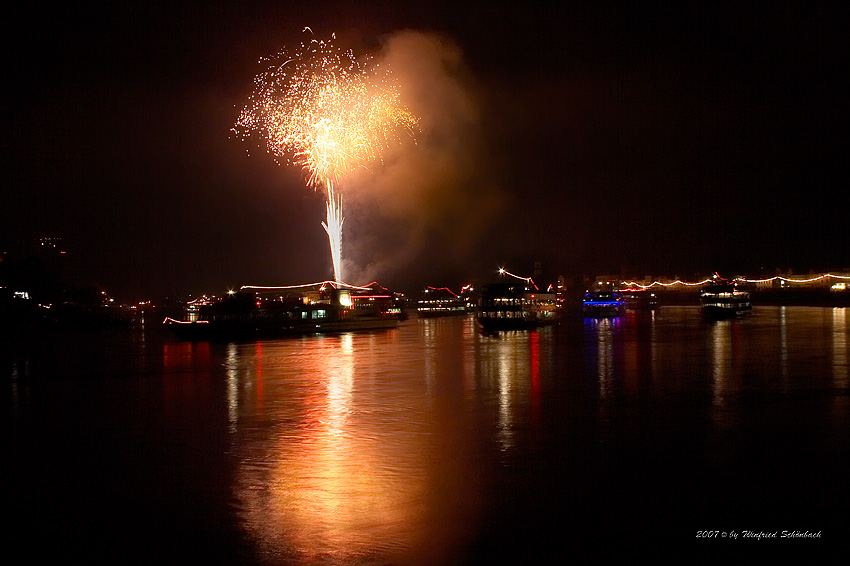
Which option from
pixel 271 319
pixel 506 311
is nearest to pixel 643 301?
pixel 506 311

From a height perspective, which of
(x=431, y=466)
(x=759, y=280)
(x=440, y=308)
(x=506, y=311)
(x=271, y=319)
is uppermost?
(x=759, y=280)

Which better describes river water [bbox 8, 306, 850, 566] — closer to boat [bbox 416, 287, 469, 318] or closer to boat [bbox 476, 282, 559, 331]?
boat [bbox 476, 282, 559, 331]

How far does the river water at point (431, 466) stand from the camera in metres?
5.28

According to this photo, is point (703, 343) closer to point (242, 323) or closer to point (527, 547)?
point (527, 547)

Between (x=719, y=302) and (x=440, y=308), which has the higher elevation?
(x=719, y=302)

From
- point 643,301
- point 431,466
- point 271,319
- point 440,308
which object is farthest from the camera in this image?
point 643,301

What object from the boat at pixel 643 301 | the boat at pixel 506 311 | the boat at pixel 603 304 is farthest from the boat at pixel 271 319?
the boat at pixel 643 301

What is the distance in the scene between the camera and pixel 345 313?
144 feet

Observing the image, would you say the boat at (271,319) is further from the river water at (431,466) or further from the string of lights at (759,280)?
the string of lights at (759,280)

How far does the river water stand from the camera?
17.3 feet

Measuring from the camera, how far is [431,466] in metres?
7.46

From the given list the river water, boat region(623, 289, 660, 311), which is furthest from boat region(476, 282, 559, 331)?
boat region(623, 289, 660, 311)

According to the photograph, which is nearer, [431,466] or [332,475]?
[332,475]

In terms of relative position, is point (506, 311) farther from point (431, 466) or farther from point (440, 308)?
point (440, 308)
